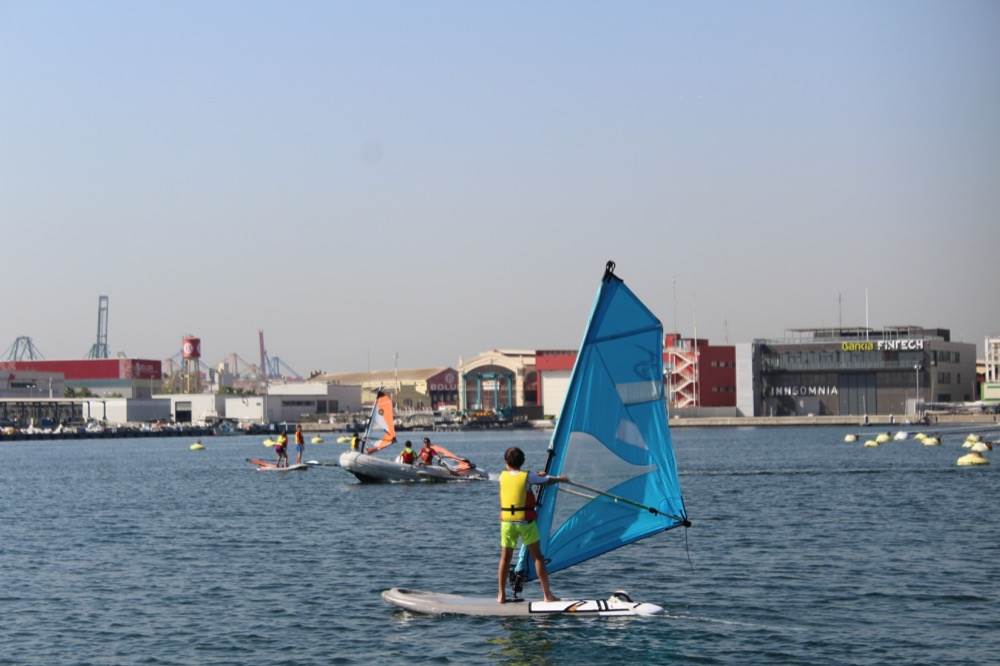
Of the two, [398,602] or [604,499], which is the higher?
[604,499]

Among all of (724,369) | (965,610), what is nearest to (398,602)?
(965,610)

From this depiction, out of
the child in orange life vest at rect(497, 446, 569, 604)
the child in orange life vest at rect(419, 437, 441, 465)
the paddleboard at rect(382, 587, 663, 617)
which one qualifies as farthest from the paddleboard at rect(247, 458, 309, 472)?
the child in orange life vest at rect(497, 446, 569, 604)

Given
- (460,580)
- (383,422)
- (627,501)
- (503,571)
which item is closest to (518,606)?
(503,571)

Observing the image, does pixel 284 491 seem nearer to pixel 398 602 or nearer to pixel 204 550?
pixel 204 550

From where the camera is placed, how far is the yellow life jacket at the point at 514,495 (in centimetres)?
2278

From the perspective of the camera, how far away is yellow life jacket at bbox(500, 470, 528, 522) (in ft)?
74.7

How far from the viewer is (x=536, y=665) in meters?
21.0

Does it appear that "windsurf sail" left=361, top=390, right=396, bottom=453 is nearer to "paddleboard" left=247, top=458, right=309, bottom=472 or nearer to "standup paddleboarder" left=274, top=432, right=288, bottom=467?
"paddleboard" left=247, top=458, right=309, bottom=472

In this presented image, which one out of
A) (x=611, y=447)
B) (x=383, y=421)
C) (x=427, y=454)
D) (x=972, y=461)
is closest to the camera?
(x=611, y=447)

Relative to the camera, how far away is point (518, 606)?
2373cm

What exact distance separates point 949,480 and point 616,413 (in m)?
43.1

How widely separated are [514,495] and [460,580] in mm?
7549

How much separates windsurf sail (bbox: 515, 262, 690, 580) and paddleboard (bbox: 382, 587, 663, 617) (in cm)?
62

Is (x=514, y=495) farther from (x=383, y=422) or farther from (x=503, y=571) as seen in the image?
(x=383, y=422)
